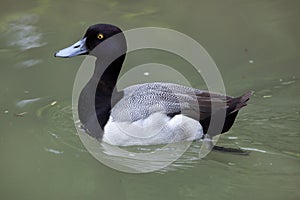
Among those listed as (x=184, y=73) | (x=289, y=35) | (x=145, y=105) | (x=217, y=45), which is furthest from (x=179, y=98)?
(x=289, y=35)

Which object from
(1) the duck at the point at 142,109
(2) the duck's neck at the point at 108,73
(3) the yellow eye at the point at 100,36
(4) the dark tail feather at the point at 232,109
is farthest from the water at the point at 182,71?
(3) the yellow eye at the point at 100,36

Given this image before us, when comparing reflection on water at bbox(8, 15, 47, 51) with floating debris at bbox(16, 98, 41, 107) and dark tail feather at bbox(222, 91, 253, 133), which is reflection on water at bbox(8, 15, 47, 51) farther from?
dark tail feather at bbox(222, 91, 253, 133)

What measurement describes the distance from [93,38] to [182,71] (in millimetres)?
1750

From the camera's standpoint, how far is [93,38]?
6539 mm

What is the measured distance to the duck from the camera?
6301 mm

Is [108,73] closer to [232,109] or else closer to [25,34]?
[232,109]

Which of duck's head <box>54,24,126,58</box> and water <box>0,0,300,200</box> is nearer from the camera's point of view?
water <box>0,0,300,200</box>

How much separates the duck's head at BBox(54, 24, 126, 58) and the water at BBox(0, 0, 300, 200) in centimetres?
78

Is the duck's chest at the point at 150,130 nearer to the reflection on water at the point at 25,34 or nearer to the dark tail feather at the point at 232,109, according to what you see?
the dark tail feather at the point at 232,109

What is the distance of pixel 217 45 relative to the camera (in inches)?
335

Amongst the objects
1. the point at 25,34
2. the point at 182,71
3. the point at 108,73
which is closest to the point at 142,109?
the point at 108,73

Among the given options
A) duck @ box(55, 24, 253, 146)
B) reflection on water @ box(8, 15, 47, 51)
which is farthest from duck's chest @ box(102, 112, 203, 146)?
reflection on water @ box(8, 15, 47, 51)

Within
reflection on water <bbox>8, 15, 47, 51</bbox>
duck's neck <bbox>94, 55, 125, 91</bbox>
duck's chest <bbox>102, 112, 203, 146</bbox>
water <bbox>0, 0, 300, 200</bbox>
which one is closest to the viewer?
water <bbox>0, 0, 300, 200</bbox>

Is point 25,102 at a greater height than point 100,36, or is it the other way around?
point 100,36
